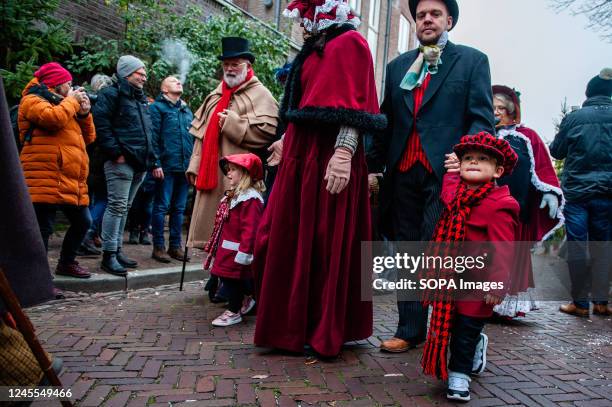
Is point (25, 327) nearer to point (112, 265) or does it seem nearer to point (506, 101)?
point (112, 265)

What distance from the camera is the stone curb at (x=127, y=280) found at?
201 inches

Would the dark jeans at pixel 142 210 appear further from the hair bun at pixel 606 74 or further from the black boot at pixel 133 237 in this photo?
the hair bun at pixel 606 74

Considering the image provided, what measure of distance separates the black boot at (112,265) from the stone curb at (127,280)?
0.07m

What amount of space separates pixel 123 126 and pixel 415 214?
134 inches

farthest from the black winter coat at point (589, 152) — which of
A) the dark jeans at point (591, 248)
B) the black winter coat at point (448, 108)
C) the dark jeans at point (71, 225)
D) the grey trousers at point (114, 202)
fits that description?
the dark jeans at point (71, 225)

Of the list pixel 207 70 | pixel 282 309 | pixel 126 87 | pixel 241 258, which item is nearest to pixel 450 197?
pixel 282 309

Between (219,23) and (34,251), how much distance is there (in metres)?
8.42

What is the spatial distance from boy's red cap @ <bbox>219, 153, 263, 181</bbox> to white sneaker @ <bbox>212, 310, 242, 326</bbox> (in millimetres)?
1058

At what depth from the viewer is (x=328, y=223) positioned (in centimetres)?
340

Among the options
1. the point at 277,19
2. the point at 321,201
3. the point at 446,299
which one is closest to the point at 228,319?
the point at 321,201

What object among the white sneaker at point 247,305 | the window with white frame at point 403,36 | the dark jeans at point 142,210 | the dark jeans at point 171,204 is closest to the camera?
the white sneaker at point 247,305

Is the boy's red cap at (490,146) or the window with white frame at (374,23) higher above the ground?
the window with white frame at (374,23)

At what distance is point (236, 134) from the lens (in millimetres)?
4496

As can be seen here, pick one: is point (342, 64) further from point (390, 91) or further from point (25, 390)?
point (25, 390)
